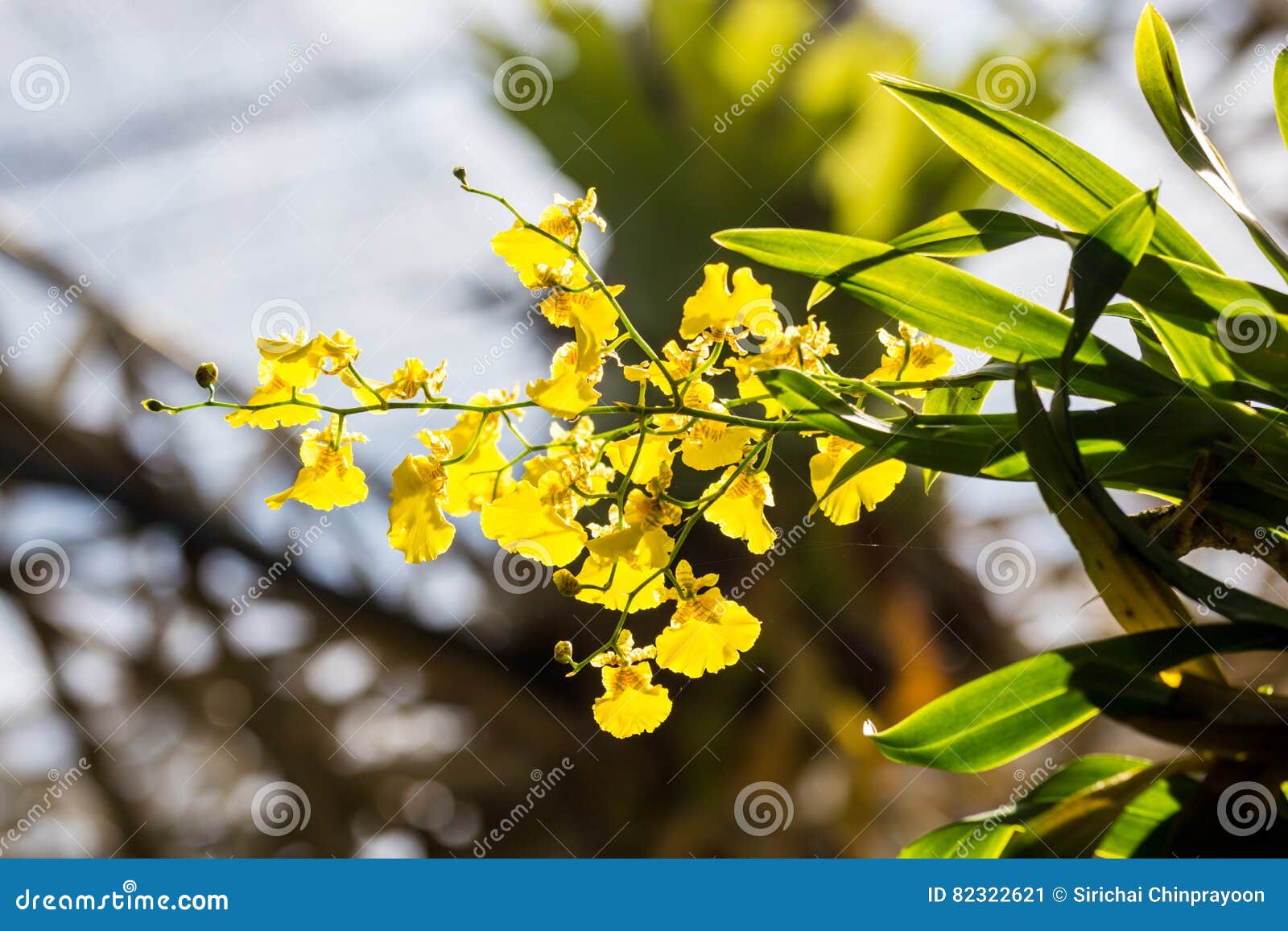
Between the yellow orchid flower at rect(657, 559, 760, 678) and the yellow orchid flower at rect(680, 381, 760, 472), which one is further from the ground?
the yellow orchid flower at rect(680, 381, 760, 472)

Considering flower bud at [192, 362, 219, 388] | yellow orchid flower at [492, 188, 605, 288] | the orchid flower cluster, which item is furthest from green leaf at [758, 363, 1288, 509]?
flower bud at [192, 362, 219, 388]

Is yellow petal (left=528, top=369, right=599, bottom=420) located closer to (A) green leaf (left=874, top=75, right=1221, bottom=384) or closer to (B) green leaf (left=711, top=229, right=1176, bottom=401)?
(B) green leaf (left=711, top=229, right=1176, bottom=401)

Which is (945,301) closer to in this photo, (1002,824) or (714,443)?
(714,443)

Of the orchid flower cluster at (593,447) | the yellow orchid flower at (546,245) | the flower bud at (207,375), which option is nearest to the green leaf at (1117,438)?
the orchid flower cluster at (593,447)

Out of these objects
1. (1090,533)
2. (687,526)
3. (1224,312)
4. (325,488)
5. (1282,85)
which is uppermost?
(1282,85)

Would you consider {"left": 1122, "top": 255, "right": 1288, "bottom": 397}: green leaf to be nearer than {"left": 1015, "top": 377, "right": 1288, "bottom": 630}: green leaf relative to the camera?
No

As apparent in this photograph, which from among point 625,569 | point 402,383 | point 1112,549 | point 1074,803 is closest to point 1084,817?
point 1074,803

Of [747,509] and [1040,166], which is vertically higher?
[1040,166]
